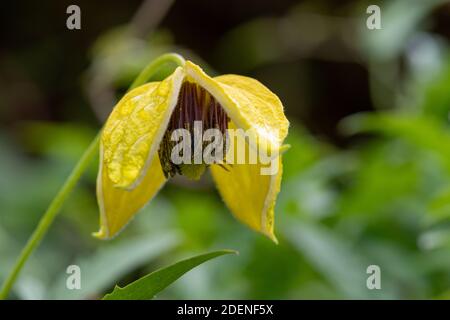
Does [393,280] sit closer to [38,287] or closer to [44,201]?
[38,287]

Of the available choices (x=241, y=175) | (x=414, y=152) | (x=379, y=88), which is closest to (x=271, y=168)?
(x=241, y=175)

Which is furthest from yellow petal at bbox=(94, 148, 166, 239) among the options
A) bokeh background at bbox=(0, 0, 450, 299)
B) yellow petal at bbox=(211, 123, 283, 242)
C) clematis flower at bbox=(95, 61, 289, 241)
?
bokeh background at bbox=(0, 0, 450, 299)

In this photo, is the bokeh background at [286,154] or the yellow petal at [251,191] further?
the bokeh background at [286,154]

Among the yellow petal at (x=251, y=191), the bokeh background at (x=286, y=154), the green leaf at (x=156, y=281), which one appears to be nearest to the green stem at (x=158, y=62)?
the yellow petal at (x=251, y=191)

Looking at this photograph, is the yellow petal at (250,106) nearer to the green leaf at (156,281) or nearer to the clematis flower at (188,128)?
the clematis flower at (188,128)

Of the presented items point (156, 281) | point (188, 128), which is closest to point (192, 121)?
point (188, 128)

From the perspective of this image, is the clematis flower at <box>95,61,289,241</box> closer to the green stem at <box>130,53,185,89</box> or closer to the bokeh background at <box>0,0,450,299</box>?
the green stem at <box>130,53,185,89</box>
